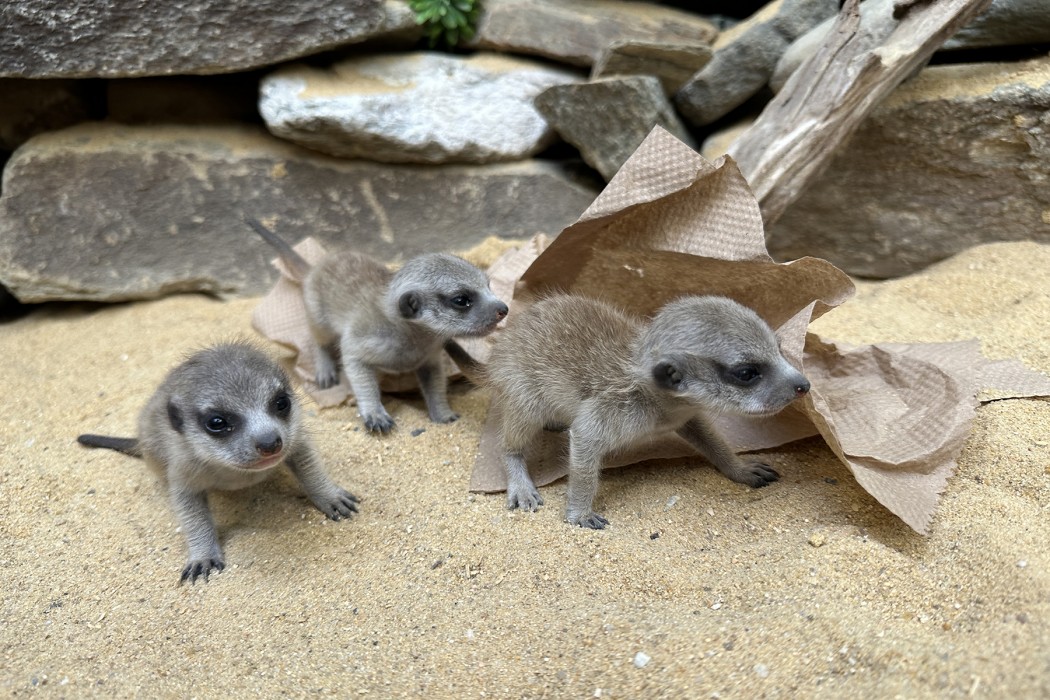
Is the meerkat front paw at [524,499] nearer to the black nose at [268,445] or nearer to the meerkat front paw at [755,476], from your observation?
the meerkat front paw at [755,476]

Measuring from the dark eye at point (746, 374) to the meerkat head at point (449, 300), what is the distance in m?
1.27

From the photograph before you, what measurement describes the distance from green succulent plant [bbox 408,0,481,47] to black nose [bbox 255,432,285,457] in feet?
10.5

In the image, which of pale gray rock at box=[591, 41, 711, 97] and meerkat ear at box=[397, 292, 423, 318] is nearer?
meerkat ear at box=[397, 292, 423, 318]

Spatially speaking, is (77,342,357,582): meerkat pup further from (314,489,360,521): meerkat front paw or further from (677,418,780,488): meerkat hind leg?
(677,418,780,488): meerkat hind leg

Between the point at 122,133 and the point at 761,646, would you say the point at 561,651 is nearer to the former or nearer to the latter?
the point at 761,646

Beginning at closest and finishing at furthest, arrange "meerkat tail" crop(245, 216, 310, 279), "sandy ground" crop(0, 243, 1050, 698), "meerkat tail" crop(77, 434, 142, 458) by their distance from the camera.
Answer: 1. "sandy ground" crop(0, 243, 1050, 698)
2. "meerkat tail" crop(77, 434, 142, 458)
3. "meerkat tail" crop(245, 216, 310, 279)

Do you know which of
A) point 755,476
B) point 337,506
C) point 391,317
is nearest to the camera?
point 755,476

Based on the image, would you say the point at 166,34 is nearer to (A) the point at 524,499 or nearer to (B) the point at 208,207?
(B) the point at 208,207

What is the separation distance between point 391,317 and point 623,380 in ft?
4.59

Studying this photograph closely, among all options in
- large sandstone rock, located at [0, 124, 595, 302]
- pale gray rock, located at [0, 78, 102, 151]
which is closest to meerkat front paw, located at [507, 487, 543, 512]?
large sandstone rock, located at [0, 124, 595, 302]

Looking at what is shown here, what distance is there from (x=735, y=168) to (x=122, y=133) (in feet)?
12.6

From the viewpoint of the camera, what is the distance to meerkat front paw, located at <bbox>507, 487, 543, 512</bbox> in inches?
109

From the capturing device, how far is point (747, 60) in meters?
4.54

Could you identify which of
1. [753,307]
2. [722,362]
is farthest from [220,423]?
[753,307]
